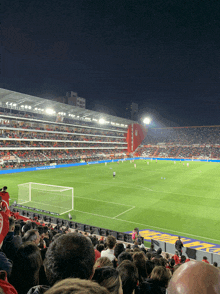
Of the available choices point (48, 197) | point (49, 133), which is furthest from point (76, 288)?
point (49, 133)

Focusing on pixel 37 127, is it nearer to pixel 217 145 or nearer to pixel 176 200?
pixel 176 200

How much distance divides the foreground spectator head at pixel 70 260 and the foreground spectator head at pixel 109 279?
146 millimetres

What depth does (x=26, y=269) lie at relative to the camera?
3.00 metres

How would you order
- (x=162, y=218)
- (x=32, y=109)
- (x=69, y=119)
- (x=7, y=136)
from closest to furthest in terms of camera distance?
(x=162, y=218) < (x=7, y=136) < (x=32, y=109) < (x=69, y=119)

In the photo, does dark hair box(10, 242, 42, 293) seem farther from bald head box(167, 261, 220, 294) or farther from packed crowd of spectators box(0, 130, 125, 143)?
packed crowd of spectators box(0, 130, 125, 143)

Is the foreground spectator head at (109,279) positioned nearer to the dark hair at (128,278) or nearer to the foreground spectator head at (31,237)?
the dark hair at (128,278)

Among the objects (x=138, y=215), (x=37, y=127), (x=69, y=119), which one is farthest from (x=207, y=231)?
(x=69, y=119)

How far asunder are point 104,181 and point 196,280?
31867 millimetres

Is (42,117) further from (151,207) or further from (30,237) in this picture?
(30,237)

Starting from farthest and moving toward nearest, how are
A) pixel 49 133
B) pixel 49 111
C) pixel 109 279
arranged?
pixel 49 133, pixel 49 111, pixel 109 279

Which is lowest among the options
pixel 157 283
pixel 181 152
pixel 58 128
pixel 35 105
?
pixel 181 152

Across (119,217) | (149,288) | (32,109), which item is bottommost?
(119,217)

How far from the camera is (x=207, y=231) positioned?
47.3ft

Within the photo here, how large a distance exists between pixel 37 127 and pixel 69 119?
16.1m
